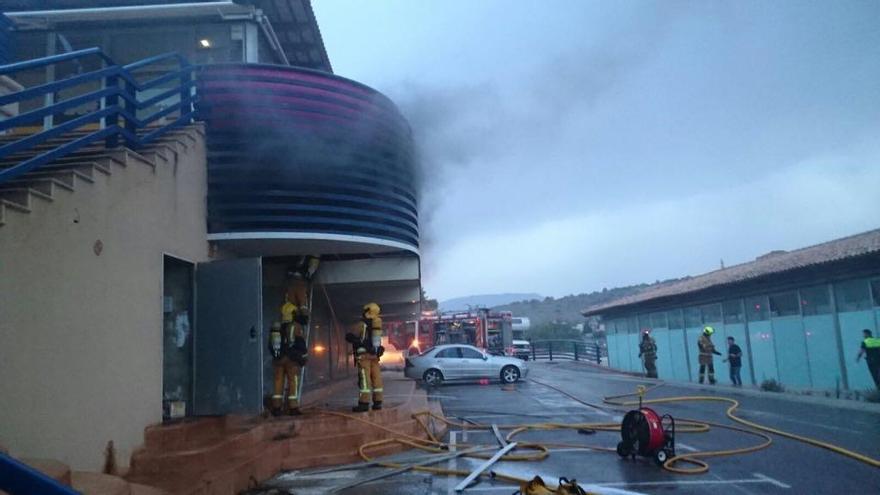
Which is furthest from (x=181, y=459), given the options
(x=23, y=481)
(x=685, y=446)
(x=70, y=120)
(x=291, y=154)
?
(x=685, y=446)

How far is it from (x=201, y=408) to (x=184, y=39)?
7.62m

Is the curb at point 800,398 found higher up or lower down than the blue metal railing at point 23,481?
lower down

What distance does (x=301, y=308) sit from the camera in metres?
8.98

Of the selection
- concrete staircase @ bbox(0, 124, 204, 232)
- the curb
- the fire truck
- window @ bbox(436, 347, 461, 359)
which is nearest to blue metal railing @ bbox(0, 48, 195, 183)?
concrete staircase @ bbox(0, 124, 204, 232)

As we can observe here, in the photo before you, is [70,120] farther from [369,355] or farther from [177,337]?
[369,355]

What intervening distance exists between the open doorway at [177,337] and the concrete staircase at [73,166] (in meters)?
1.45

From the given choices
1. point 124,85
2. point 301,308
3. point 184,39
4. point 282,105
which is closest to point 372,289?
point 301,308

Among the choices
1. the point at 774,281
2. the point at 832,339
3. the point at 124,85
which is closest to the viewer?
the point at 124,85

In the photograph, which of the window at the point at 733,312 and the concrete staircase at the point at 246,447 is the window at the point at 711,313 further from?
the concrete staircase at the point at 246,447

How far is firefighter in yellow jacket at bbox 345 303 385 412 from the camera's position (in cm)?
887

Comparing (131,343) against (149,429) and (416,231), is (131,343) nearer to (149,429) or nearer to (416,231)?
(149,429)

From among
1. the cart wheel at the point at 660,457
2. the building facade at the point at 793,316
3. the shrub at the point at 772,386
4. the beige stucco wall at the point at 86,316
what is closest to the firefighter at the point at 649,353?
the building facade at the point at 793,316

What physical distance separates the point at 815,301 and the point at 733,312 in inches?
149

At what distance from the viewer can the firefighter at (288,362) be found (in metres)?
8.35
